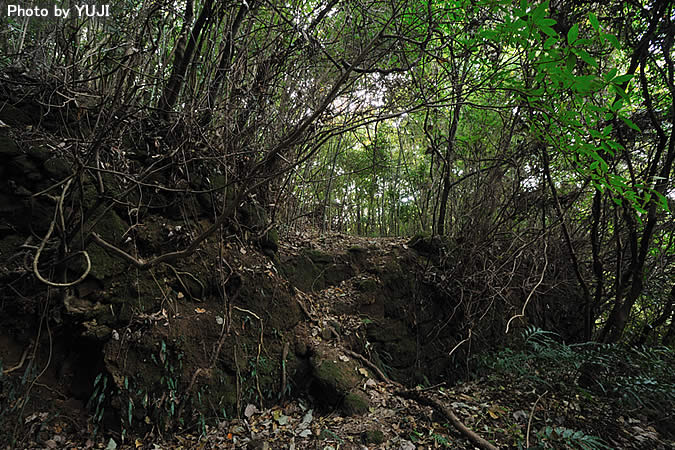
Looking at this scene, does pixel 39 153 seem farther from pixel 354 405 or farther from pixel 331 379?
pixel 354 405

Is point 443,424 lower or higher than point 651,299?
lower

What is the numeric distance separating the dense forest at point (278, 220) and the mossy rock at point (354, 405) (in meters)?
0.03

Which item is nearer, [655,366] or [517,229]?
[655,366]

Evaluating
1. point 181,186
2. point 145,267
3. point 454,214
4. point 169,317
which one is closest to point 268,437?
point 169,317

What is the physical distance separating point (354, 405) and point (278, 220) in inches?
87.5

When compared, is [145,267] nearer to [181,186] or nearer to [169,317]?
[169,317]

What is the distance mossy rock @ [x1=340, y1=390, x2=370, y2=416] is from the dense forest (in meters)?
→ 0.03

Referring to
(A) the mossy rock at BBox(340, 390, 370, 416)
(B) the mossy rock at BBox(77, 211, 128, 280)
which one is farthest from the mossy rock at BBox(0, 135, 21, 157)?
(A) the mossy rock at BBox(340, 390, 370, 416)

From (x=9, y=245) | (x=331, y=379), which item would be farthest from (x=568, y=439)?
(x=9, y=245)


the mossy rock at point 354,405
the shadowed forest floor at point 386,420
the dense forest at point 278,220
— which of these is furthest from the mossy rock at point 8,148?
the mossy rock at point 354,405

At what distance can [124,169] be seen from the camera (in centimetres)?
268

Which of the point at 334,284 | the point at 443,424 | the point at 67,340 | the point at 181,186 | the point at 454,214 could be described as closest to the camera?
the point at 67,340

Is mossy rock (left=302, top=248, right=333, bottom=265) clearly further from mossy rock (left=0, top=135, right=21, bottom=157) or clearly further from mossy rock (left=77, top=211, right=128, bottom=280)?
mossy rock (left=0, top=135, right=21, bottom=157)

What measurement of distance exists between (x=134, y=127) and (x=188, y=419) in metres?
2.58
